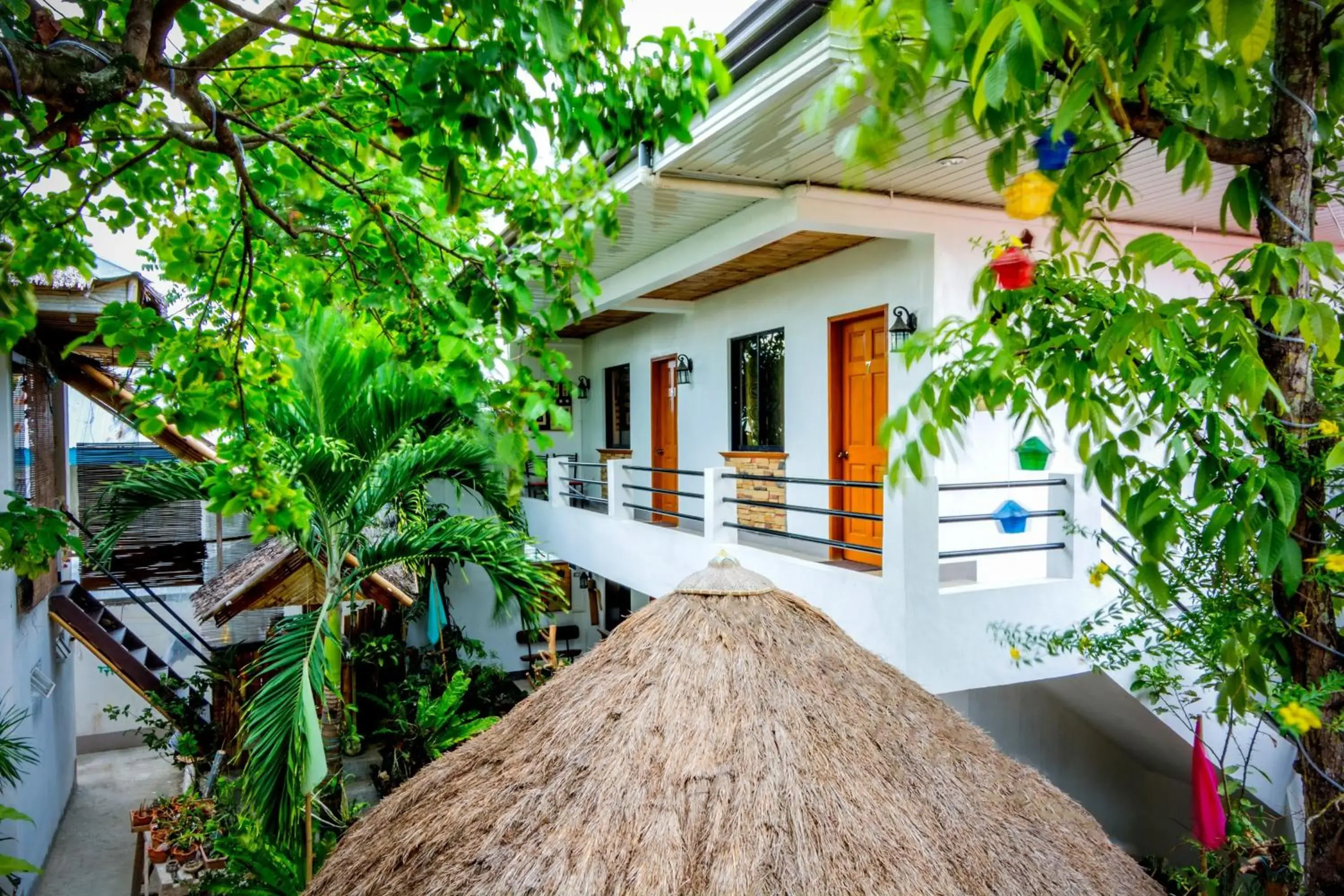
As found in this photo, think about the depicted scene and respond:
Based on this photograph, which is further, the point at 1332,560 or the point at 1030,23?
the point at 1332,560

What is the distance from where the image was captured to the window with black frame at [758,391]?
30.2ft

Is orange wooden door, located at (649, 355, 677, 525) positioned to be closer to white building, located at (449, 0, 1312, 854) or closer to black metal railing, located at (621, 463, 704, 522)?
white building, located at (449, 0, 1312, 854)

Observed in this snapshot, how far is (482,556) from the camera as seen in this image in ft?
20.0

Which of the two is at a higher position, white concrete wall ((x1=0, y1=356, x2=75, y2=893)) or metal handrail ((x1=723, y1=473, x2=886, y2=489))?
metal handrail ((x1=723, y1=473, x2=886, y2=489))

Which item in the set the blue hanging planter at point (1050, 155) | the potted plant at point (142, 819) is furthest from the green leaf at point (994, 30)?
the potted plant at point (142, 819)

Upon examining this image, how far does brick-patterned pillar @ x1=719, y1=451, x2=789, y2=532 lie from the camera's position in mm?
8977

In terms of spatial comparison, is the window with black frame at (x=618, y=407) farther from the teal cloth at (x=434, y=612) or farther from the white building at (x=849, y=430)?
the teal cloth at (x=434, y=612)

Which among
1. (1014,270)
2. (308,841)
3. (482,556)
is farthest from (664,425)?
(1014,270)

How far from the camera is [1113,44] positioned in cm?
137

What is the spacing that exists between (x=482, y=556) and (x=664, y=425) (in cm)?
640

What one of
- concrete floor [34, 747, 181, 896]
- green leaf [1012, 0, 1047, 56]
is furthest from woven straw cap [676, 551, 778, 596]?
concrete floor [34, 747, 181, 896]

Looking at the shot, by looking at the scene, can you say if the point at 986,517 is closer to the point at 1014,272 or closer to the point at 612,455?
the point at 1014,272

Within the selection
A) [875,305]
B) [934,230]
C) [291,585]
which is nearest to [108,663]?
[291,585]

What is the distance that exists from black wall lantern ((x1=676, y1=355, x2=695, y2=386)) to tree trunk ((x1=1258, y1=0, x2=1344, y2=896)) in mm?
8814
